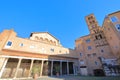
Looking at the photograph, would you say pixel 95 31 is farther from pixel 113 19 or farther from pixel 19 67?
pixel 19 67

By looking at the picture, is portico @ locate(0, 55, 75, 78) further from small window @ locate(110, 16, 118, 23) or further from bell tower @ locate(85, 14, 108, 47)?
small window @ locate(110, 16, 118, 23)

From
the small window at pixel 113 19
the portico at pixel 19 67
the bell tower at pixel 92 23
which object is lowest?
the portico at pixel 19 67

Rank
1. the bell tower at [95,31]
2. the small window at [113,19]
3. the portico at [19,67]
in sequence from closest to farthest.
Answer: the portico at [19,67] → the small window at [113,19] → the bell tower at [95,31]

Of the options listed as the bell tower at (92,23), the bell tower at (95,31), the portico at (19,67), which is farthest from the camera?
the bell tower at (92,23)

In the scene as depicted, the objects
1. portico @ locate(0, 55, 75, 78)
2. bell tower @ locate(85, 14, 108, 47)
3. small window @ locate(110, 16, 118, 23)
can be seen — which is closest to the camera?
portico @ locate(0, 55, 75, 78)

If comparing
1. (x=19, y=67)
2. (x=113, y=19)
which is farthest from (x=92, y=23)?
(x=19, y=67)

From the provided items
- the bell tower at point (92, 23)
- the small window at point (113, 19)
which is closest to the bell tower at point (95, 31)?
the bell tower at point (92, 23)

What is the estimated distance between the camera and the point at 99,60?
23.7 meters

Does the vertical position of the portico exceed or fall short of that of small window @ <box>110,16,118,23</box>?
it falls short

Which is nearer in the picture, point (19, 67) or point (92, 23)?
point (19, 67)

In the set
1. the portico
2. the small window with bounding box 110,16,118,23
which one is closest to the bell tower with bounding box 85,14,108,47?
the small window with bounding box 110,16,118,23

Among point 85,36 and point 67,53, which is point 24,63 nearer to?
point 67,53

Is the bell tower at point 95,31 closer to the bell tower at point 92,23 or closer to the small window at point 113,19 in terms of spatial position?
the bell tower at point 92,23

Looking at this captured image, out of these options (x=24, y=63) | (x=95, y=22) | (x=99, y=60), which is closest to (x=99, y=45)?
(x=99, y=60)
